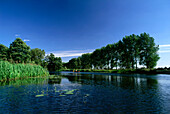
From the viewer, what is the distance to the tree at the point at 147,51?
6881 cm

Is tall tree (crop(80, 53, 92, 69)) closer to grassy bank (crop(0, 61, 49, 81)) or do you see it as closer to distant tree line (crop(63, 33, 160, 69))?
distant tree line (crop(63, 33, 160, 69))

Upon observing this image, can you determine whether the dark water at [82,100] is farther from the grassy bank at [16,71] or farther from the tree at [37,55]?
the tree at [37,55]

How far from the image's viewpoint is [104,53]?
107 metres

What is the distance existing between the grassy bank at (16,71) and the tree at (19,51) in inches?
1266

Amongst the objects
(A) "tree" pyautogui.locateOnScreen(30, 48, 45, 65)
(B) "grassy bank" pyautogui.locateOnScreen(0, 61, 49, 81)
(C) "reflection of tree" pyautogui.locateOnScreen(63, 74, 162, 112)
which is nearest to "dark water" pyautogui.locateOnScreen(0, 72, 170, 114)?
(C) "reflection of tree" pyautogui.locateOnScreen(63, 74, 162, 112)

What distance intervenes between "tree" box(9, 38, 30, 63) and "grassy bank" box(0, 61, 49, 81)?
3217 cm

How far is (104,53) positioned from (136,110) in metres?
99.1

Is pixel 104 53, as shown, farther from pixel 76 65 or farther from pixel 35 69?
pixel 35 69

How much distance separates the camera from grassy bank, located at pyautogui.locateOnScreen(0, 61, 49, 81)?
25828mm

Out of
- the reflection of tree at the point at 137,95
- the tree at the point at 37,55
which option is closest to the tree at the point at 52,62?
the tree at the point at 37,55

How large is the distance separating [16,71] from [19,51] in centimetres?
4191

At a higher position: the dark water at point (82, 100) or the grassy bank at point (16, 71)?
the grassy bank at point (16, 71)

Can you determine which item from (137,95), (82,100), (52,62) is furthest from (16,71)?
(52,62)

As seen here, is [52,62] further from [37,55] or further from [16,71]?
[16,71]
